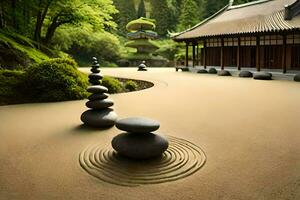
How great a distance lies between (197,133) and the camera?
6.65 metres

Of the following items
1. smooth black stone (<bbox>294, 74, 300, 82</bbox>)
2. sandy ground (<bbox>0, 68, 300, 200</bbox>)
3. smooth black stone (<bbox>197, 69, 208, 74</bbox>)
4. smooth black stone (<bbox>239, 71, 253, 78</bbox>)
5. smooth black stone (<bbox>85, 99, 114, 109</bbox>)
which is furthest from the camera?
smooth black stone (<bbox>197, 69, 208, 74</bbox>)

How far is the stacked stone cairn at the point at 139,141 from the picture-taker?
4.82m

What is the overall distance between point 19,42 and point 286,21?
1570 cm

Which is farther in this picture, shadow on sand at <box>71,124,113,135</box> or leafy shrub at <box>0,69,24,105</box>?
leafy shrub at <box>0,69,24,105</box>

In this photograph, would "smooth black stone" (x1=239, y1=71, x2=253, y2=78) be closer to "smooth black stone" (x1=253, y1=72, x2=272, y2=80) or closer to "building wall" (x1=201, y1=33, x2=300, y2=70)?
"smooth black stone" (x1=253, y1=72, x2=272, y2=80)

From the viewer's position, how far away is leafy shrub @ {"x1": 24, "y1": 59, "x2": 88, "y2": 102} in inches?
441

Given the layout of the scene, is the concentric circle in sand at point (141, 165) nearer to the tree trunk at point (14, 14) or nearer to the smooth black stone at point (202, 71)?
the tree trunk at point (14, 14)

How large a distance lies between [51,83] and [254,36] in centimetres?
1614

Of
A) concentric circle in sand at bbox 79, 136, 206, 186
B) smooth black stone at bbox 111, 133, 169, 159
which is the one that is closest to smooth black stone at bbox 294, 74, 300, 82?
concentric circle in sand at bbox 79, 136, 206, 186

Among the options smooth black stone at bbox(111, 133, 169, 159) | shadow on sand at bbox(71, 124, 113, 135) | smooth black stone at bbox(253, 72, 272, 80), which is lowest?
shadow on sand at bbox(71, 124, 113, 135)

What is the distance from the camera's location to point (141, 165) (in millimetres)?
4727

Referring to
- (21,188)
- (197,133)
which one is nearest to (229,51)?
(197,133)

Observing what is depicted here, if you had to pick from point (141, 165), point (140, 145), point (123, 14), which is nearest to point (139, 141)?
point (140, 145)

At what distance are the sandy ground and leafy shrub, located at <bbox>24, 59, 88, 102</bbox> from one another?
31.0 inches
